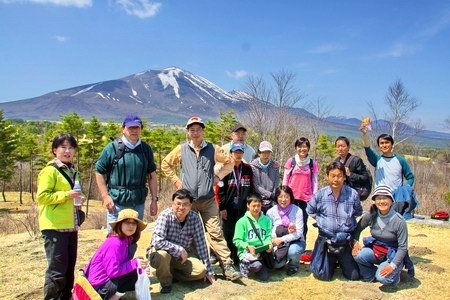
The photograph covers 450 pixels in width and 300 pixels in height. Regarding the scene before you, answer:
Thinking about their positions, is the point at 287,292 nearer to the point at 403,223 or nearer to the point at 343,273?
the point at 343,273

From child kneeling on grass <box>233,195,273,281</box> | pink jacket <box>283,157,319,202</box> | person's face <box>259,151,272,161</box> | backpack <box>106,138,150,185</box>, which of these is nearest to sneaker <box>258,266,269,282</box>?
child kneeling on grass <box>233,195,273,281</box>

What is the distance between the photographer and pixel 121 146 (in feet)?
13.6

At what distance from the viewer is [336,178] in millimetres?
4605

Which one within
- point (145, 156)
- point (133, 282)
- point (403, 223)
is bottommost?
point (133, 282)

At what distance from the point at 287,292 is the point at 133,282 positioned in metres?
1.74

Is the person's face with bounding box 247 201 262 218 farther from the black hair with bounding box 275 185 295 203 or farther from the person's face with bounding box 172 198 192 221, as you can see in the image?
the person's face with bounding box 172 198 192 221

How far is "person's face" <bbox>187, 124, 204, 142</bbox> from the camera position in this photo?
14.8ft

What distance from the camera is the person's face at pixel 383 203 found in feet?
14.4

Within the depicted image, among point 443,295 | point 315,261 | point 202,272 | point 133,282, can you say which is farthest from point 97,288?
point 443,295

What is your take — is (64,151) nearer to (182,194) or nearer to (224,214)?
(182,194)

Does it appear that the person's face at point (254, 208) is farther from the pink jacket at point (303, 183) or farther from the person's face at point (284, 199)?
the pink jacket at point (303, 183)

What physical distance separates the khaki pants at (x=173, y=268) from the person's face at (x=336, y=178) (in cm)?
177

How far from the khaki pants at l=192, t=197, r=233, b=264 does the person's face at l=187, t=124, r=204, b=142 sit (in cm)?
75

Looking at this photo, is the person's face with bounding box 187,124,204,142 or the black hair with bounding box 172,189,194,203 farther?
the person's face with bounding box 187,124,204,142
